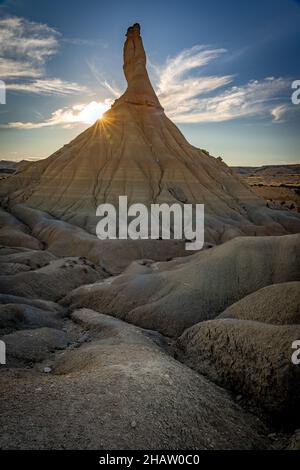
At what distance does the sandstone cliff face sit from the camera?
1921 inches

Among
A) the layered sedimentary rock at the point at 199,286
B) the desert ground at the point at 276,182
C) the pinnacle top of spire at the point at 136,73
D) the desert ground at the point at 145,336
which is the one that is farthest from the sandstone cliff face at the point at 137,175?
the layered sedimentary rock at the point at 199,286

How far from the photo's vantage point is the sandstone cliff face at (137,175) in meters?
48.8

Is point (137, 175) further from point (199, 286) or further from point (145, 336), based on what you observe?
point (145, 336)

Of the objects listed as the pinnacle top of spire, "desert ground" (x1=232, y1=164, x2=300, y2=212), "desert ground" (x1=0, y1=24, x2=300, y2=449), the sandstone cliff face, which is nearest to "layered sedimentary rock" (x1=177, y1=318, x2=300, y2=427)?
"desert ground" (x1=0, y1=24, x2=300, y2=449)

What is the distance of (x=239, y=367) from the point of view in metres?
10.2

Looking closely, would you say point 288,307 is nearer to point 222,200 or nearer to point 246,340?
point 246,340

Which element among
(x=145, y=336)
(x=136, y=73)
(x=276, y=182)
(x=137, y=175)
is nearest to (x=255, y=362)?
(x=145, y=336)

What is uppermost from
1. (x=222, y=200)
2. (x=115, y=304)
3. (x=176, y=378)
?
(x=222, y=200)

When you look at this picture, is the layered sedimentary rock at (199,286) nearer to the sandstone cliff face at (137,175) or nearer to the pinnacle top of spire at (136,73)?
the sandstone cliff face at (137,175)

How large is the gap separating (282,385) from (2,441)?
22.4ft

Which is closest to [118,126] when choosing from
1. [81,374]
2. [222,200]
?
[222,200]

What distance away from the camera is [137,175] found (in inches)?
2035
